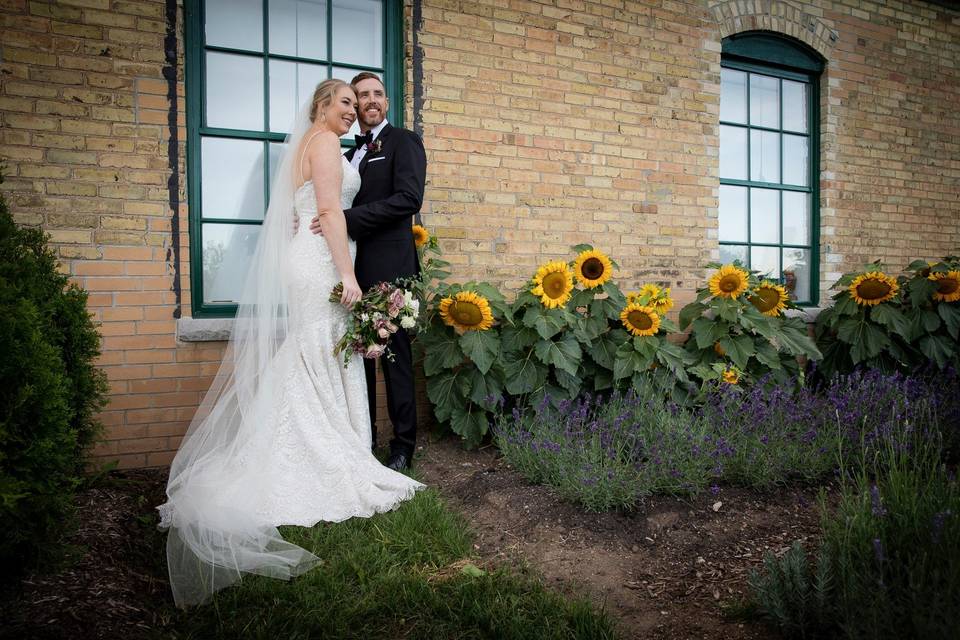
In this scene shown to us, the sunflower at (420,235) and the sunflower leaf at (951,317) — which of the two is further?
the sunflower leaf at (951,317)

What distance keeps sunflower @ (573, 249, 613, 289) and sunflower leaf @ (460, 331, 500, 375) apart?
2.61 ft

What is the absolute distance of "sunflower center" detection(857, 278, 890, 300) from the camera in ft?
17.1

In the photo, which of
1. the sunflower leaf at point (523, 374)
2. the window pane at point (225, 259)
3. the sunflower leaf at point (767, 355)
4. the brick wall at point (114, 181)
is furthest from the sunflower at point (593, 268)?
the brick wall at point (114, 181)

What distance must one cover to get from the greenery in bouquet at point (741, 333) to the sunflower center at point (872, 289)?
73 centimetres

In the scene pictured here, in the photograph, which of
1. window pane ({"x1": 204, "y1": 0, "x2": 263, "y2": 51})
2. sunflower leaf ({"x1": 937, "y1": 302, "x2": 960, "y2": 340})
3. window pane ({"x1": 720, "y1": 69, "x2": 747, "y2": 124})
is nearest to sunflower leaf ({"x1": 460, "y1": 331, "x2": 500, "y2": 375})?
window pane ({"x1": 204, "y1": 0, "x2": 263, "y2": 51})

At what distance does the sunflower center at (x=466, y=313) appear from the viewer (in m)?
4.08

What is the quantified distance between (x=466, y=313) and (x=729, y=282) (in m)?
2.10

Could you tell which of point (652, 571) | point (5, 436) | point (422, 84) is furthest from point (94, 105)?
point (652, 571)

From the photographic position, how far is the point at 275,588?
8.07 feet

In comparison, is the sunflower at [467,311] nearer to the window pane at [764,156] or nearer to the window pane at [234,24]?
the window pane at [234,24]

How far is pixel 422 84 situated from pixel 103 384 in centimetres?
284

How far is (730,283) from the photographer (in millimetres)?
4746

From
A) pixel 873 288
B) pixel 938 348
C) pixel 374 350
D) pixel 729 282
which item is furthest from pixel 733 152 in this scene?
pixel 374 350

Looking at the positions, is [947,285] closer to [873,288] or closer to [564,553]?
[873,288]
